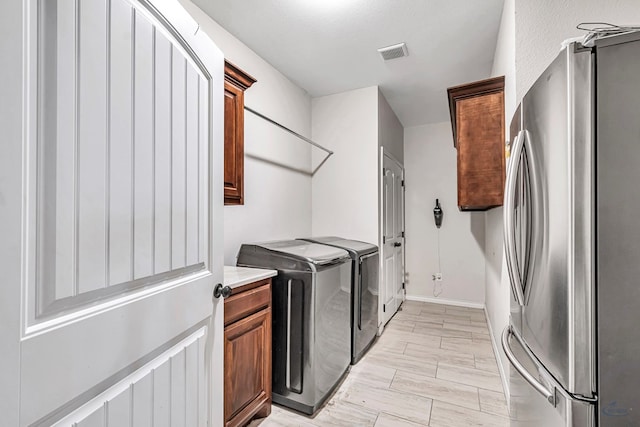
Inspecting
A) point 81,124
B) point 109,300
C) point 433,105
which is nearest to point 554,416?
point 109,300

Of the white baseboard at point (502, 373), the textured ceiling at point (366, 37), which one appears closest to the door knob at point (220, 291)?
the white baseboard at point (502, 373)

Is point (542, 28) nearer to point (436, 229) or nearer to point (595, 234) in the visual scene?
point (595, 234)

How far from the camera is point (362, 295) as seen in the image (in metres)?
2.63

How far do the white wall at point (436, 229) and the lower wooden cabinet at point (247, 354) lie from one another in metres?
3.28

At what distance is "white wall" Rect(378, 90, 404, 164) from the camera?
11.0 ft

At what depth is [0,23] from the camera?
0.51m

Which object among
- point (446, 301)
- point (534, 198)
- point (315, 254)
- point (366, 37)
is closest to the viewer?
point (534, 198)

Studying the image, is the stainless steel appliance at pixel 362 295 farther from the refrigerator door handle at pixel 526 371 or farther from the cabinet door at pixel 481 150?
the refrigerator door handle at pixel 526 371

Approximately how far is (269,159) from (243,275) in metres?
1.35

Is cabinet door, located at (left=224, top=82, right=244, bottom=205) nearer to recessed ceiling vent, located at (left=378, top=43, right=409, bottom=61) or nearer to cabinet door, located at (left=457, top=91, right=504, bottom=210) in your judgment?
recessed ceiling vent, located at (left=378, top=43, right=409, bottom=61)

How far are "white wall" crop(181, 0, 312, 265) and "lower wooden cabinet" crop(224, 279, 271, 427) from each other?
64cm

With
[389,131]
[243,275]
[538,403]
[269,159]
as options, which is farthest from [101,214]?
[389,131]

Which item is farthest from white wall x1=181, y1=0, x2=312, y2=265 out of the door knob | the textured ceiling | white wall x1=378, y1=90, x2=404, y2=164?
the door knob

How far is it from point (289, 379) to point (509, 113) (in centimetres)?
225
